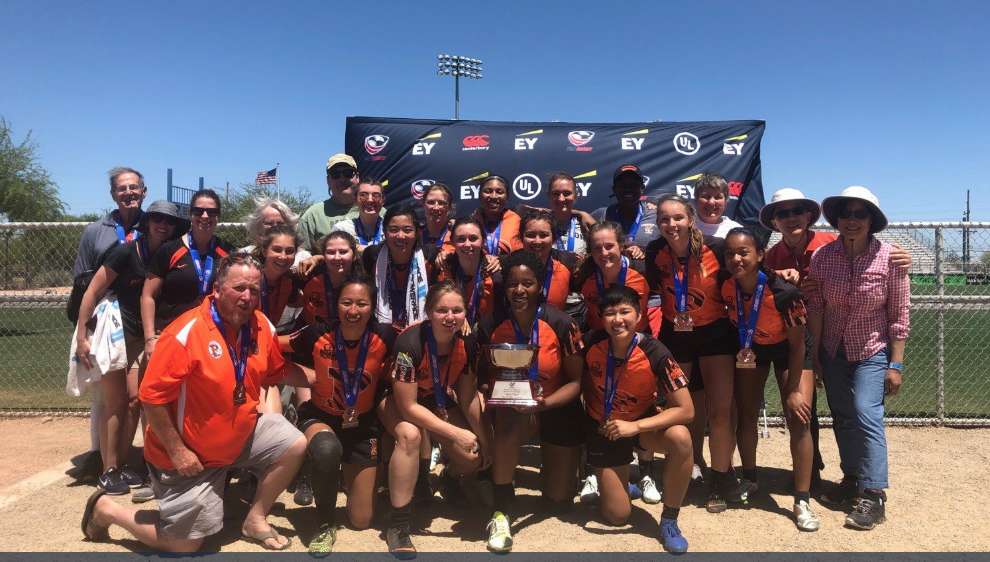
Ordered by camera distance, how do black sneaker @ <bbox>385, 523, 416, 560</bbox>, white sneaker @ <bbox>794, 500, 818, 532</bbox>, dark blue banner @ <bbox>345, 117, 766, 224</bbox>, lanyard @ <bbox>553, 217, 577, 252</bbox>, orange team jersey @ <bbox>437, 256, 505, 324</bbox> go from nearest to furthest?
black sneaker @ <bbox>385, 523, 416, 560</bbox>, white sneaker @ <bbox>794, 500, 818, 532</bbox>, orange team jersey @ <bbox>437, 256, 505, 324</bbox>, lanyard @ <bbox>553, 217, 577, 252</bbox>, dark blue banner @ <bbox>345, 117, 766, 224</bbox>

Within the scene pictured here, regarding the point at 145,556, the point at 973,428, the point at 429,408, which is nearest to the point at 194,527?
the point at 145,556

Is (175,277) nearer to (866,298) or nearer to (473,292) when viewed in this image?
(473,292)

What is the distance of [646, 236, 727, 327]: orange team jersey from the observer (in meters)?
4.38

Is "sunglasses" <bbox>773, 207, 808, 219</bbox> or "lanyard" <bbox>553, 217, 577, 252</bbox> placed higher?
"sunglasses" <bbox>773, 207, 808, 219</bbox>

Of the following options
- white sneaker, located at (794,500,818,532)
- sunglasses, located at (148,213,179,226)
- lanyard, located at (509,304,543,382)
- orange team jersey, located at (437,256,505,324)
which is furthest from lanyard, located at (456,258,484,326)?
white sneaker, located at (794,500,818,532)

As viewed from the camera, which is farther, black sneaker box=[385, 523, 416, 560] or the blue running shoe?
the blue running shoe

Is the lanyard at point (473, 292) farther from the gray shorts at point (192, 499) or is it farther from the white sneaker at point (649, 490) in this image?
the white sneaker at point (649, 490)

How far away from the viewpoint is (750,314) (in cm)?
420

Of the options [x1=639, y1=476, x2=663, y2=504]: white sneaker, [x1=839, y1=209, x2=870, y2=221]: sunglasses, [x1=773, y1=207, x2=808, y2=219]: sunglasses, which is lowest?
[x1=639, y1=476, x2=663, y2=504]: white sneaker

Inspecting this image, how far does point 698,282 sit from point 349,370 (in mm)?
2468

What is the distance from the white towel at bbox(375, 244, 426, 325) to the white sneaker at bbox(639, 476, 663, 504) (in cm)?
209

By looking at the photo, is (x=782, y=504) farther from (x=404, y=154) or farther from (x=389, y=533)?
(x=404, y=154)

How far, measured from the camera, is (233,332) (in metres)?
3.67

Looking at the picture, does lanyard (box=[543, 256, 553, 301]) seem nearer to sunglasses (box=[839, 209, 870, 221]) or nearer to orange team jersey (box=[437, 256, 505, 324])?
orange team jersey (box=[437, 256, 505, 324])
